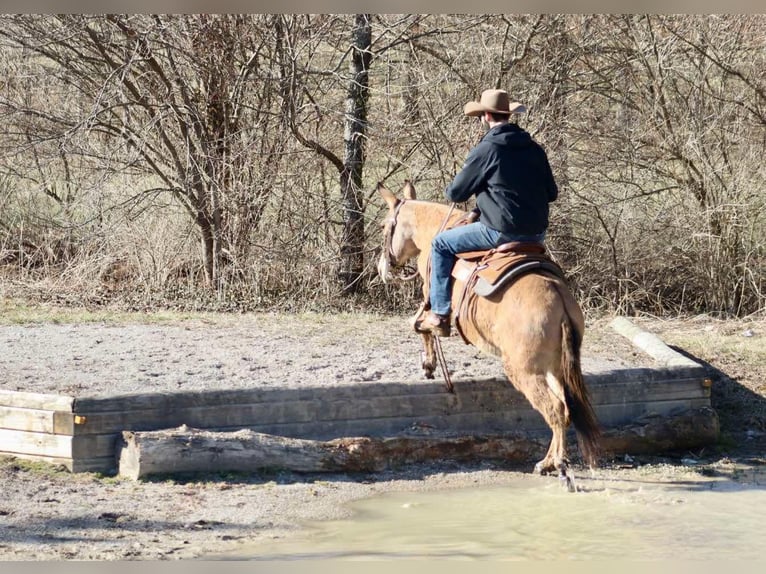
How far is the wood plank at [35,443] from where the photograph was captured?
7.92 meters

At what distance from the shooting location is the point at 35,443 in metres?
8.05

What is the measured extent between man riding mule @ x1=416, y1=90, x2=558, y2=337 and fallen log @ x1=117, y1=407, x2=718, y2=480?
157cm

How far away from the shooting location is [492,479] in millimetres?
8352

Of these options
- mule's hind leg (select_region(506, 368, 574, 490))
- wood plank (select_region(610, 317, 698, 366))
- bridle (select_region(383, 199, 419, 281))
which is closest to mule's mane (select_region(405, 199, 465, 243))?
bridle (select_region(383, 199, 419, 281))

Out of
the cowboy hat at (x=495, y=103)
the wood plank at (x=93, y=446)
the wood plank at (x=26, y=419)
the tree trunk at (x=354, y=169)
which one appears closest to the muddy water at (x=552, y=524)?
the wood plank at (x=93, y=446)

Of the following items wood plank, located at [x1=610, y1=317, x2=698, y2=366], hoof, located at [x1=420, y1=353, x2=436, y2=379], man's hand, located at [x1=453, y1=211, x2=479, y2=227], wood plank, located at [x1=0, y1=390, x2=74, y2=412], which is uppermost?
man's hand, located at [x1=453, y1=211, x2=479, y2=227]

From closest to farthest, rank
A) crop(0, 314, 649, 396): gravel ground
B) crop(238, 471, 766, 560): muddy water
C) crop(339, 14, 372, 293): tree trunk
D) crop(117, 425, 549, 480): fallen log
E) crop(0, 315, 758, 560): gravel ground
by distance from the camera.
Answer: crop(238, 471, 766, 560): muddy water
crop(0, 315, 758, 560): gravel ground
crop(117, 425, 549, 480): fallen log
crop(0, 314, 649, 396): gravel ground
crop(339, 14, 372, 293): tree trunk

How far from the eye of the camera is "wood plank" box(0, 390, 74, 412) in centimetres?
782

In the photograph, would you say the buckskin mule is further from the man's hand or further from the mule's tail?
the man's hand

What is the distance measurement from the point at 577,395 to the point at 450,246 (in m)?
1.59

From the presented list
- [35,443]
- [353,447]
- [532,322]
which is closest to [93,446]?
[35,443]

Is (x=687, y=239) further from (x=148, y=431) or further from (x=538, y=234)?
(x=148, y=431)

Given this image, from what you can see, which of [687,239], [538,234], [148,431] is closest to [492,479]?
[538,234]

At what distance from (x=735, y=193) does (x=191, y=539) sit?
9.07m
